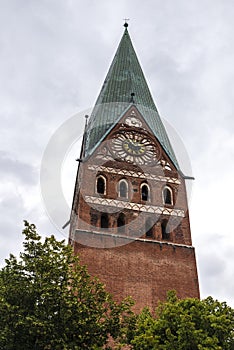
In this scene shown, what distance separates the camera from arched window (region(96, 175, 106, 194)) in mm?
25241

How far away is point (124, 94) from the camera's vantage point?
31719mm

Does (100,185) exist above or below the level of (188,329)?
above

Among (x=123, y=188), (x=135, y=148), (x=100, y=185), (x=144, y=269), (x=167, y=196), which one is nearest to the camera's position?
(x=144, y=269)

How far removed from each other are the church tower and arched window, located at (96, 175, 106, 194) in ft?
0.18

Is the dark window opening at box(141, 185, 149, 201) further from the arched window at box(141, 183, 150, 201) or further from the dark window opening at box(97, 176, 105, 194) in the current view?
the dark window opening at box(97, 176, 105, 194)

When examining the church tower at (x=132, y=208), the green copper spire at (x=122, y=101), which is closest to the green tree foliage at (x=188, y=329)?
the church tower at (x=132, y=208)

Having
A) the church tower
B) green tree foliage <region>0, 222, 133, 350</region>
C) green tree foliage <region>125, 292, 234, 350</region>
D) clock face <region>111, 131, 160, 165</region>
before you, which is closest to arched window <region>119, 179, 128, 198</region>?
the church tower

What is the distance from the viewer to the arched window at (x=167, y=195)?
2609 cm

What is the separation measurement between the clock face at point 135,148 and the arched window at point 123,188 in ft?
4.88

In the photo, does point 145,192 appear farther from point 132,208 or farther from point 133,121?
point 133,121

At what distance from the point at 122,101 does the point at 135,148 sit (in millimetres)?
4752

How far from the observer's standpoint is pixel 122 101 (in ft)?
102

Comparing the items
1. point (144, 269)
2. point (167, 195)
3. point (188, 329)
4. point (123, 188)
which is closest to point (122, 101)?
point (123, 188)

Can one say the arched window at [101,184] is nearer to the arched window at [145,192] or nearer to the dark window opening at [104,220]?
the dark window opening at [104,220]
